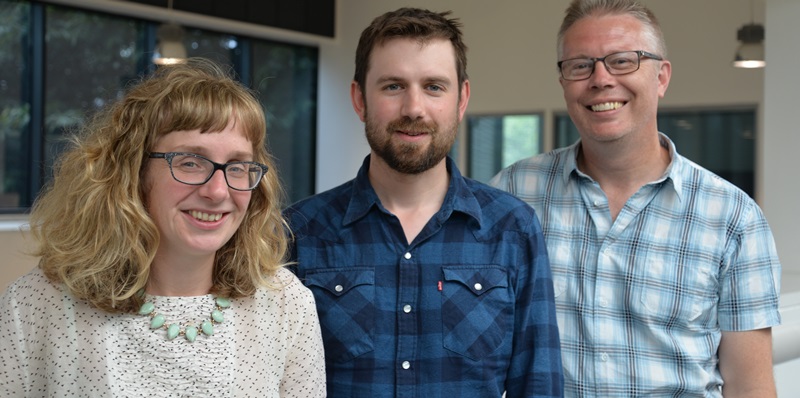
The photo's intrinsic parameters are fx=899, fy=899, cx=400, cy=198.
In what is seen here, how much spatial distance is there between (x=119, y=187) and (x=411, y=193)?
66cm

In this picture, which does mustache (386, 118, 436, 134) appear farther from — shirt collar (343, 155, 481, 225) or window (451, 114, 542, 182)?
window (451, 114, 542, 182)

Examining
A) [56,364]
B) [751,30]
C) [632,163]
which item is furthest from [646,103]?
[751,30]

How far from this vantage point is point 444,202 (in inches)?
79.3

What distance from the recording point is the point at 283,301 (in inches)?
70.8

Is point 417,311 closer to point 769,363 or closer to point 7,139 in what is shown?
point 769,363

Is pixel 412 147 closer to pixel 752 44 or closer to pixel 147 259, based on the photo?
pixel 147 259

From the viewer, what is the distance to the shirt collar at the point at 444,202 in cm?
200

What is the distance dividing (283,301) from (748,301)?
3.61 ft

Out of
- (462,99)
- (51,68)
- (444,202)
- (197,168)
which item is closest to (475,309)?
(444,202)

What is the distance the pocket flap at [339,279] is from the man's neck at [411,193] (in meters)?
0.12

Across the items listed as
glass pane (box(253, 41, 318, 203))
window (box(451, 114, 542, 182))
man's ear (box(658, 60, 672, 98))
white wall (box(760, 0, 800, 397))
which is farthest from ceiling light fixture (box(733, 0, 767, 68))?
glass pane (box(253, 41, 318, 203))

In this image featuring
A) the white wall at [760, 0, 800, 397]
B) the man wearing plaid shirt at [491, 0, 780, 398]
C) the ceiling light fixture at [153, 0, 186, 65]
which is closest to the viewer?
the man wearing plaid shirt at [491, 0, 780, 398]

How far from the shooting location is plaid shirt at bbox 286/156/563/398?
1919 mm

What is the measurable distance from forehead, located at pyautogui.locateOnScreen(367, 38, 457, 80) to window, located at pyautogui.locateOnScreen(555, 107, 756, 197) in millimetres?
6526
